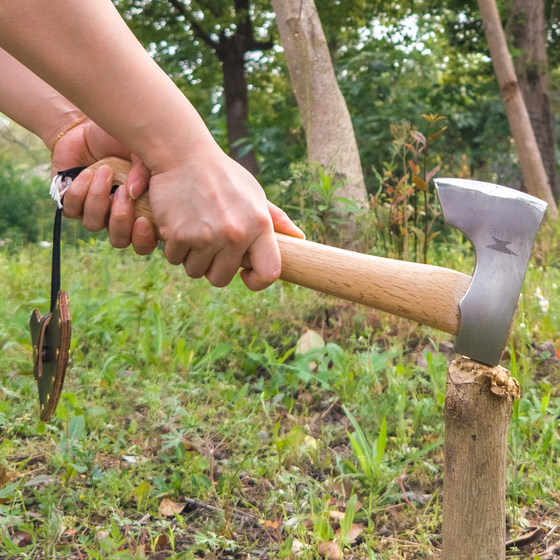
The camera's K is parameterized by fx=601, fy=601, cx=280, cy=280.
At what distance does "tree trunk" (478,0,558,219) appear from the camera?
572cm

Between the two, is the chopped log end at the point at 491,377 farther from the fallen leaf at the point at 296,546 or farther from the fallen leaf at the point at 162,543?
the fallen leaf at the point at 162,543

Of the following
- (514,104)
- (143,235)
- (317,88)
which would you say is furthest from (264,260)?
(514,104)

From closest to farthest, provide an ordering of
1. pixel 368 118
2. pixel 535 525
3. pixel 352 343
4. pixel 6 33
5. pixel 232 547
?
pixel 6 33
pixel 232 547
pixel 535 525
pixel 352 343
pixel 368 118

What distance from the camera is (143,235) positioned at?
155 cm

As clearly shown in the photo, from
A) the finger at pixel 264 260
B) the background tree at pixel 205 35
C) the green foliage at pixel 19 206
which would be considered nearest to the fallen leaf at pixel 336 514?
the finger at pixel 264 260

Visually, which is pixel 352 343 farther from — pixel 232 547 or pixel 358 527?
pixel 232 547

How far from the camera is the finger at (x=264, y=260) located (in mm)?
1431

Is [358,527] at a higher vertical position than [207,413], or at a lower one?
lower

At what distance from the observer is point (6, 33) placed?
115 cm

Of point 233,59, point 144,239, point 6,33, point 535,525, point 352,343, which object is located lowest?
point 535,525

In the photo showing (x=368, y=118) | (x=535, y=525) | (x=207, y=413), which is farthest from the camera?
(x=368, y=118)

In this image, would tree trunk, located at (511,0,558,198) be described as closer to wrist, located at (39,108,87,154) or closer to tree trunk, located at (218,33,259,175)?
tree trunk, located at (218,33,259,175)

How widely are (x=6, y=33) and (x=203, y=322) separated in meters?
2.03

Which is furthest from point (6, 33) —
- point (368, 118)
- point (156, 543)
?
point (368, 118)
